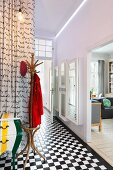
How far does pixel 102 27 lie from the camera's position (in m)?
2.72

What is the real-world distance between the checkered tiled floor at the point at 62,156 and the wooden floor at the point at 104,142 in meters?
0.14

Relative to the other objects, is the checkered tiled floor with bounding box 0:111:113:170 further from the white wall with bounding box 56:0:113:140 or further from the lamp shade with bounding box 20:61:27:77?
the lamp shade with bounding box 20:61:27:77

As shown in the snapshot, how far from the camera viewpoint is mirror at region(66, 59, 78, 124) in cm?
361

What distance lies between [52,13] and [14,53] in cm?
189

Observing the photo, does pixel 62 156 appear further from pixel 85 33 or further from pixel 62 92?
pixel 85 33

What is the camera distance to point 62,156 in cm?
276

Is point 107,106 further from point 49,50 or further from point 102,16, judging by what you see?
point 102,16

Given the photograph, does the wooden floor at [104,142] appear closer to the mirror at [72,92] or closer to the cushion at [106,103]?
the mirror at [72,92]

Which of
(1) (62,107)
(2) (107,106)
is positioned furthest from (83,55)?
(2) (107,106)

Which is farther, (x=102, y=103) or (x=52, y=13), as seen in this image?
(x=102, y=103)

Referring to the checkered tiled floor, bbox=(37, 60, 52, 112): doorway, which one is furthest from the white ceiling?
the checkered tiled floor

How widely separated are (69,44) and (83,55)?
3.73 feet

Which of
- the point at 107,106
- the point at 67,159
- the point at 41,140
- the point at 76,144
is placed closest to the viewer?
the point at 67,159

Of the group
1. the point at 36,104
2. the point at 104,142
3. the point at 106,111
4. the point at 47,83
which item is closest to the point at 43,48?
Result: the point at 47,83
